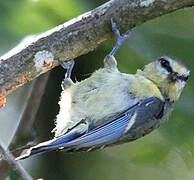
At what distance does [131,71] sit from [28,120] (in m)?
0.55

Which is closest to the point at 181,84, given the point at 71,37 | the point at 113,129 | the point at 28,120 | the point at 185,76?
the point at 185,76

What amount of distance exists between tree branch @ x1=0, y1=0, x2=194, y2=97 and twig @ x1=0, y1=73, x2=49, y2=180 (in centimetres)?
53

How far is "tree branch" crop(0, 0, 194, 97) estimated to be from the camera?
82.5 inches

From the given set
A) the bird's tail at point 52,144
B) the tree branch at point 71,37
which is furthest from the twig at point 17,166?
the tree branch at point 71,37

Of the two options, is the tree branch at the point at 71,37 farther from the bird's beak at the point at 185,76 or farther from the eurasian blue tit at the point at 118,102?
the bird's beak at the point at 185,76

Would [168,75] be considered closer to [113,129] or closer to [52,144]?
[113,129]

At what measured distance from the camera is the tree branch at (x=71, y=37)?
2096 mm

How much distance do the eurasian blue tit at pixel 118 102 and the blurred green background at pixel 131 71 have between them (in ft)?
0.32

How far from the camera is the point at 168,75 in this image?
2.56m

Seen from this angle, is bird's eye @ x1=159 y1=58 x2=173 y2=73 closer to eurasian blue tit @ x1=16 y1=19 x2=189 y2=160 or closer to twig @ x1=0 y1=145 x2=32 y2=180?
eurasian blue tit @ x1=16 y1=19 x2=189 y2=160

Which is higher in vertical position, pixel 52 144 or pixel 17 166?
pixel 17 166

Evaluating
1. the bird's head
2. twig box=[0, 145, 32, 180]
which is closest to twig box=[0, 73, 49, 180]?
the bird's head

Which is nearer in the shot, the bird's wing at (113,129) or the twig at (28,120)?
the bird's wing at (113,129)

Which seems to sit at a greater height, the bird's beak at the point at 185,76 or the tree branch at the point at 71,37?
the tree branch at the point at 71,37
